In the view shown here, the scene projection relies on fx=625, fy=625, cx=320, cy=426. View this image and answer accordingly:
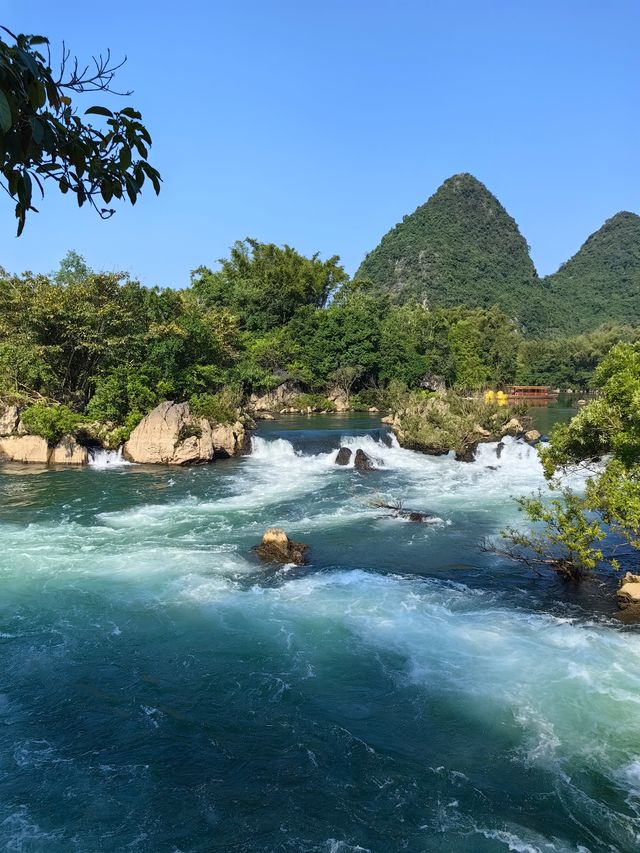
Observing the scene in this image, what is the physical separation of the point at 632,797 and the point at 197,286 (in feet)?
148

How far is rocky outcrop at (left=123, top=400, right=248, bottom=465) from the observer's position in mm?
23391

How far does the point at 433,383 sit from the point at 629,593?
40.9 meters

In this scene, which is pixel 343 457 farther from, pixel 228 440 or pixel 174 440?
pixel 174 440

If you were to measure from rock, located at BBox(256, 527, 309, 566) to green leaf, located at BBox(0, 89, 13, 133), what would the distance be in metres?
11.0

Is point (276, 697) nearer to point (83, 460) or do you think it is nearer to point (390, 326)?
point (83, 460)

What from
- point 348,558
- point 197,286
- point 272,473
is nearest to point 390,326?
point 197,286

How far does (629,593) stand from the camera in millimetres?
10242

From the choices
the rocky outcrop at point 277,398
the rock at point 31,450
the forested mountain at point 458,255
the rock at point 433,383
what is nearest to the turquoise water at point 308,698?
the rock at point 31,450

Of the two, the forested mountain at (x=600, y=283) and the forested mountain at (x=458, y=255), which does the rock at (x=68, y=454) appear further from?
the forested mountain at (x=600, y=283)

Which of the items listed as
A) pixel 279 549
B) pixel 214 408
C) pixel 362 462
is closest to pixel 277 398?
pixel 214 408

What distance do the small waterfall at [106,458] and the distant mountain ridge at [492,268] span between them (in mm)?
72859

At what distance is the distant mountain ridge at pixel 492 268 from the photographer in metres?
101

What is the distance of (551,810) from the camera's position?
582cm

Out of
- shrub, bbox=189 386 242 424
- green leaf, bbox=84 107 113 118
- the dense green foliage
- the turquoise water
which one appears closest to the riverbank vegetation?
shrub, bbox=189 386 242 424
